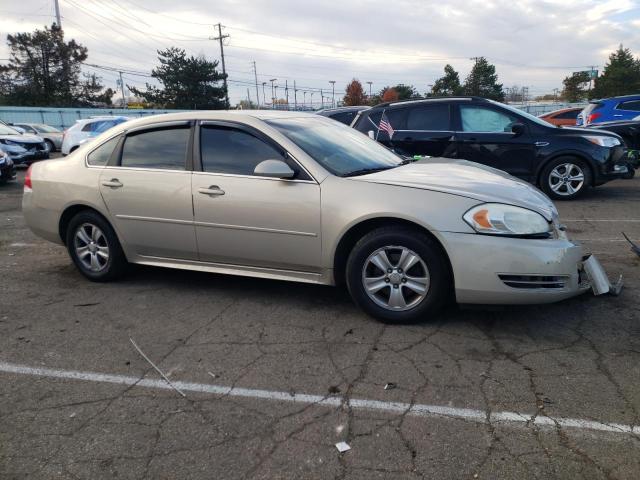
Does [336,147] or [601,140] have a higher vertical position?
[336,147]

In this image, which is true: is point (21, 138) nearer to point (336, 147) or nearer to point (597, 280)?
point (336, 147)

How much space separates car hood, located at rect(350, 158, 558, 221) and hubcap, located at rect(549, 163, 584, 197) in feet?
16.3

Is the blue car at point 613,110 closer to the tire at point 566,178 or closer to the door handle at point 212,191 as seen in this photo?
the tire at point 566,178

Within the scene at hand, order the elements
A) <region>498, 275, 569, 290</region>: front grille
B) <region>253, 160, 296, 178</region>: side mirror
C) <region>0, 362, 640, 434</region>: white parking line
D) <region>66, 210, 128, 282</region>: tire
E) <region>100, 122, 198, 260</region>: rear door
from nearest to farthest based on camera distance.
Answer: <region>0, 362, 640, 434</region>: white parking line
<region>498, 275, 569, 290</region>: front grille
<region>253, 160, 296, 178</region>: side mirror
<region>100, 122, 198, 260</region>: rear door
<region>66, 210, 128, 282</region>: tire

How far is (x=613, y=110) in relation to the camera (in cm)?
1334

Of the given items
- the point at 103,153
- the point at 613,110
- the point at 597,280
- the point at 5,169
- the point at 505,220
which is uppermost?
the point at 613,110

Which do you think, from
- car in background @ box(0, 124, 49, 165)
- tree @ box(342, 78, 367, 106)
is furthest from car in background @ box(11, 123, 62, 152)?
tree @ box(342, 78, 367, 106)

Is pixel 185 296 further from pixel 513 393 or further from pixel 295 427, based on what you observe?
pixel 513 393

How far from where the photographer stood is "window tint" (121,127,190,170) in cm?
446

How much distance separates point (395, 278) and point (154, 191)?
222 centimetres

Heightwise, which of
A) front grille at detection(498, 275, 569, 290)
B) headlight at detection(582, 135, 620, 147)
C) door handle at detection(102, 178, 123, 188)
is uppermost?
headlight at detection(582, 135, 620, 147)

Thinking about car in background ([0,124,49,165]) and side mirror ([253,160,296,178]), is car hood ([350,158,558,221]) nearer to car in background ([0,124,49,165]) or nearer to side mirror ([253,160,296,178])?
side mirror ([253,160,296,178])

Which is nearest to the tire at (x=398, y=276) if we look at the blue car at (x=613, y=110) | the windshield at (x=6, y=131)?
the blue car at (x=613, y=110)

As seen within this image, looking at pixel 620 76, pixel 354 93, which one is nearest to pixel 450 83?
pixel 620 76
